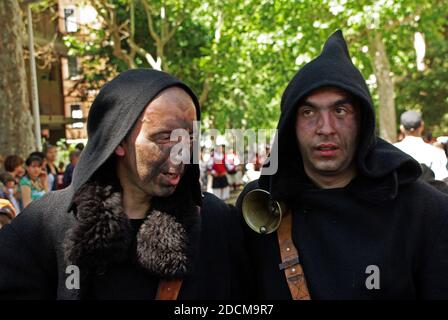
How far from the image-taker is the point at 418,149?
693 cm

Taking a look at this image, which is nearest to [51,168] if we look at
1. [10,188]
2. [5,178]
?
[5,178]

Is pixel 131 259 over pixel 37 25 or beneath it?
beneath

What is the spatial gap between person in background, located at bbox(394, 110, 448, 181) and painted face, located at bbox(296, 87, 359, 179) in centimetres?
378

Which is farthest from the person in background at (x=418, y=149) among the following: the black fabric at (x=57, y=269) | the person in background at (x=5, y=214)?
the black fabric at (x=57, y=269)

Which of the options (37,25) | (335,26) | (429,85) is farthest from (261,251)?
(37,25)

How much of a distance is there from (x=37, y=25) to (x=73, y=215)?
2957 cm

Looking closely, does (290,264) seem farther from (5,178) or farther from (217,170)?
(217,170)

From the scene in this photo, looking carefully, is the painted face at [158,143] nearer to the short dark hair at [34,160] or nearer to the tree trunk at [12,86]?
the short dark hair at [34,160]

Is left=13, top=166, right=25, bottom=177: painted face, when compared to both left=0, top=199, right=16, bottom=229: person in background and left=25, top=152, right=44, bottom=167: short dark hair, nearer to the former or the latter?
left=25, top=152, right=44, bottom=167: short dark hair

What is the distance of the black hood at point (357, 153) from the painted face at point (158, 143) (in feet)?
1.67

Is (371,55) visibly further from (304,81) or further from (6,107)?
(304,81)

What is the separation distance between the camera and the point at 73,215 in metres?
2.93

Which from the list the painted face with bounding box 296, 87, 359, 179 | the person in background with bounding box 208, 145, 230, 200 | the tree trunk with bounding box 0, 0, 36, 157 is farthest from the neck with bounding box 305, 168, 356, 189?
the person in background with bounding box 208, 145, 230, 200

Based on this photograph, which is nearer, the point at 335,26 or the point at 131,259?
the point at 131,259
